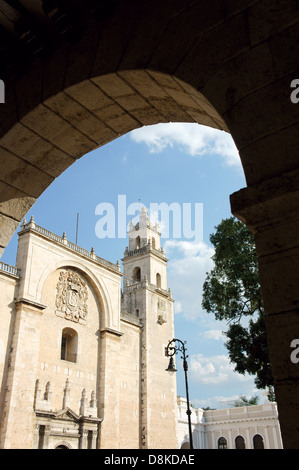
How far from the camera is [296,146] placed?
7.91 ft

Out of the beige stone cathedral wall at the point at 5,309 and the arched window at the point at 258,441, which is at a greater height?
the beige stone cathedral wall at the point at 5,309

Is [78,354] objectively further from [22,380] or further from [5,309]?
[5,309]

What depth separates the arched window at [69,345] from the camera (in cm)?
2392

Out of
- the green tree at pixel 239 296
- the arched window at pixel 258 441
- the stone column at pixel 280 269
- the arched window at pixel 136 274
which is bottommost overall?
the stone column at pixel 280 269

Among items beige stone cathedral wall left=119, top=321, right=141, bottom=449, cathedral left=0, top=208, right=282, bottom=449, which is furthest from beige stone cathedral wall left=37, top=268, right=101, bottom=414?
beige stone cathedral wall left=119, top=321, right=141, bottom=449

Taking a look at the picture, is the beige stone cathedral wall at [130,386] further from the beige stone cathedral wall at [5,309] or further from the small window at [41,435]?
the beige stone cathedral wall at [5,309]

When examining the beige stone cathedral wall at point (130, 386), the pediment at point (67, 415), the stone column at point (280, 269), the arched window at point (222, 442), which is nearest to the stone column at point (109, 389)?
the beige stone cathedral wall at point (130, 386)

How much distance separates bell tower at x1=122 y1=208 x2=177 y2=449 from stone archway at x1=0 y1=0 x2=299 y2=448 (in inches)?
1022

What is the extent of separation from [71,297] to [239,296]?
12532mm

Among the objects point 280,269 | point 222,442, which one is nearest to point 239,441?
point 222,442

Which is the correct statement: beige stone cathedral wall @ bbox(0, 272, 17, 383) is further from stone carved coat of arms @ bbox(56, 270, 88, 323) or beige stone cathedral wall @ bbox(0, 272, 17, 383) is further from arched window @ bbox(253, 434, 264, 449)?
arched window @ bbox(253, 434, 264, 449)

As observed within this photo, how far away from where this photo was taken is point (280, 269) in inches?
89.4

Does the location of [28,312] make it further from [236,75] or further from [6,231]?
[236,75]

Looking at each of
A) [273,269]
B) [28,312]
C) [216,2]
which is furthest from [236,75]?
[28,312]
